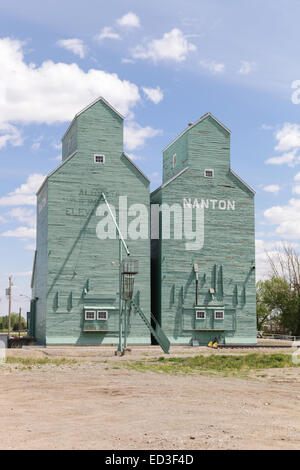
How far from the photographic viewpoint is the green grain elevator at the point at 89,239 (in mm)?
38219

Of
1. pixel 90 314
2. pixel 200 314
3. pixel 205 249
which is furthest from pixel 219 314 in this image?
pixel 90 314

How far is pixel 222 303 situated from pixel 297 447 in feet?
103

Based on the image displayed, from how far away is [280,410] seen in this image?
1380 cm

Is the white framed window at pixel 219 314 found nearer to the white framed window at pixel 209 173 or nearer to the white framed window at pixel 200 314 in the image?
the white framed window at pixel 200 314

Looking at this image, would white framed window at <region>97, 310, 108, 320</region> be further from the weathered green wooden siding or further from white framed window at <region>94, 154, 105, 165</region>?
white framed window at <region>94, 154, 105, 165</region>

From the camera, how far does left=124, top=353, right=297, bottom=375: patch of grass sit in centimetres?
2416

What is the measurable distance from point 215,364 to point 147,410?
42.2ft

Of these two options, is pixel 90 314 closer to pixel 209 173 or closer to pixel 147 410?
pixel 209 173

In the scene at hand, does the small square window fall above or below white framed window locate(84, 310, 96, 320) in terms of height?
above

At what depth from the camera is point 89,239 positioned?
38.9 m

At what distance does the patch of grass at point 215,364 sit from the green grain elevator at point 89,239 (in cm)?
1055

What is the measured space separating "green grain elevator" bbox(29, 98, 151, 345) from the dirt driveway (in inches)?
589

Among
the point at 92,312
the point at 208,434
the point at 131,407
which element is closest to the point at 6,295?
the point at 92,312

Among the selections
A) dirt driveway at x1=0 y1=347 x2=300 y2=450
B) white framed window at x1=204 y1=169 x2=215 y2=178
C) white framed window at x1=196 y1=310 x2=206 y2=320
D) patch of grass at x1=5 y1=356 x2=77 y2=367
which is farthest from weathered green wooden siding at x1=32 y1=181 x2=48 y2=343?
dirt driveway at x1=0 y1=347 x2=300 y2=450
